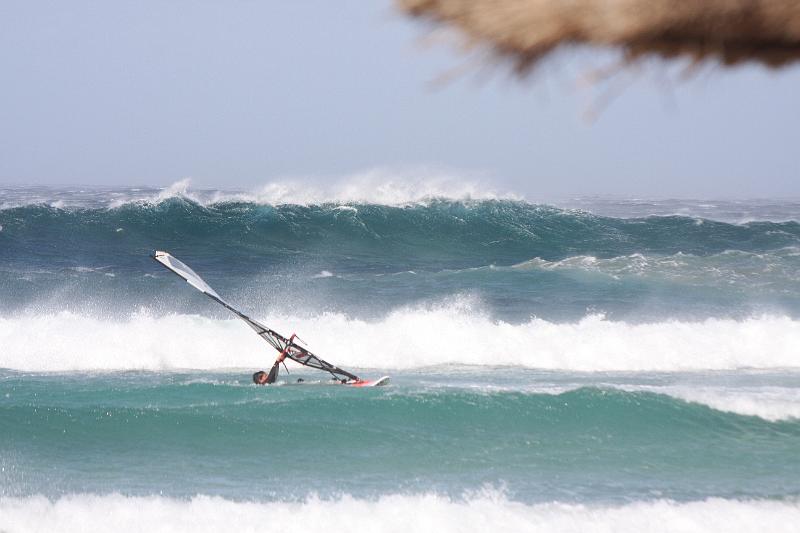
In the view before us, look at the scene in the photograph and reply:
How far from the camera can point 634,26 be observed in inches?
53.7

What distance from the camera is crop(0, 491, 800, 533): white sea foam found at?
6570 millimetres

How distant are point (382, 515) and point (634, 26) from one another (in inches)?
230

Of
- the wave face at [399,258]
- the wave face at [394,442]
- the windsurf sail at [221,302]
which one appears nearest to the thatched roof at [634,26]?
the wave face at [394,442]

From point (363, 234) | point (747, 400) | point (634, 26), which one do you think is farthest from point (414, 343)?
point (634, 26)

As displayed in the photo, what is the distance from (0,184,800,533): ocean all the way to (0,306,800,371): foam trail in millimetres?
66

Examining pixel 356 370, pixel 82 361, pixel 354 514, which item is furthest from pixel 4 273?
pixel 354 514

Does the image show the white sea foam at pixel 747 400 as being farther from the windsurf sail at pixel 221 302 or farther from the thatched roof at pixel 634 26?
the thatched roof at pixel 634 26

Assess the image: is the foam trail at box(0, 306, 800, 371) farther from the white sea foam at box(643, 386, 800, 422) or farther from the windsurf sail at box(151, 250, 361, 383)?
the windsurf sail at box(151, 250, 361, 383)

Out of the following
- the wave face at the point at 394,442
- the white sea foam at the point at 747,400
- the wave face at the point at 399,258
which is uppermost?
the wave face at the point at 399,258

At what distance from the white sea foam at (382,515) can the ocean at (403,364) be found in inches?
0.9

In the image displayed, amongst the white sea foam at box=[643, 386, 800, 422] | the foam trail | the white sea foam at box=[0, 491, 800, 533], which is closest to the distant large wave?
the foam trail

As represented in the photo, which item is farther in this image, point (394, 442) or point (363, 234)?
point (363, 234)

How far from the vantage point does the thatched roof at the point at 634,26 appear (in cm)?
134

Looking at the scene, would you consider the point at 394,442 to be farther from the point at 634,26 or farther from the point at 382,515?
the point at 634,26
